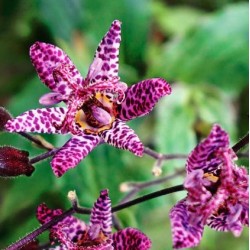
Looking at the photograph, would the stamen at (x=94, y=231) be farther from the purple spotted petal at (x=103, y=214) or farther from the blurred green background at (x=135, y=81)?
the blurred green background at (x=135, y=81)

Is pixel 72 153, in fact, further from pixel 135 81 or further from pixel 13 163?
pixel 135 81

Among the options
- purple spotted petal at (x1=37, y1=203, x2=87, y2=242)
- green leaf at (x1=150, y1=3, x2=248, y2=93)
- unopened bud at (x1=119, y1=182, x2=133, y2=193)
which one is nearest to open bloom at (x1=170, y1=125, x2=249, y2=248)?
purple spotted petal at (x1=37, y1=203, x2=87, y2=242)

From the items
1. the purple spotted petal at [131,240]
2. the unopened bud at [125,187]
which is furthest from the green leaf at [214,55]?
the purple spotted petal at [131,240]

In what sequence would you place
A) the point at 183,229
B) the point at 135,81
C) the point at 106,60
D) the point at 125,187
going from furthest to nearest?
the point at 135,81 < the point at 125,187 < the point at 106,60 < the point at 183,229

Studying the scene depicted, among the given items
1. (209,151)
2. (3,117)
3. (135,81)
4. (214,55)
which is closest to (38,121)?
(3,117)

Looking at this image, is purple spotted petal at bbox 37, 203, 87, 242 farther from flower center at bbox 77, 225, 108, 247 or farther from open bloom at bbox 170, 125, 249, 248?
open bloom at bbox 170, 125, 249, 248

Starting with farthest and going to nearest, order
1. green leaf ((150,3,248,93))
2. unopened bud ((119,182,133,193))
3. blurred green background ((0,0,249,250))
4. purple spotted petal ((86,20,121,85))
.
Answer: green leaf ((150,3,248,93)) < blurred green background ((0,0,249,250)) < unopened bud ((119,182,133,193)) < purple spotted petal ((86,20,121,85))
